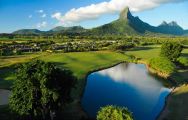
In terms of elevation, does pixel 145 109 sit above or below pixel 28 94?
below

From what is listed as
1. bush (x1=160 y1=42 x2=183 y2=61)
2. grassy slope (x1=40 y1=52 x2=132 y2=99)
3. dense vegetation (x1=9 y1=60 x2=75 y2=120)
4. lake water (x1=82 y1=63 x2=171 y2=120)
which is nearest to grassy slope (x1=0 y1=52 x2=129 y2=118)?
grassy slope (x1=40 y1=52 x2=132 y2=99)

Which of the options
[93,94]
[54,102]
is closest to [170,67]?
[93,94]

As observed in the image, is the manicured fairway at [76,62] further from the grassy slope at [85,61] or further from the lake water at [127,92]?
the lake water at [127,92]

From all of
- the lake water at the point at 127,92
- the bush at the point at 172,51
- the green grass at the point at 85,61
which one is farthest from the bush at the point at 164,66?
the green grass at the point at 85,61

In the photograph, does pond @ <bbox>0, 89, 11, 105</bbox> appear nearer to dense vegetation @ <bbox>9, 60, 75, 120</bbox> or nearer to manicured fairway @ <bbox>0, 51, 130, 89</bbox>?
→ manicured fairway @ <bbox>0, 51, 130, 89</bbox>

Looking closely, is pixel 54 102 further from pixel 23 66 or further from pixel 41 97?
pixel 23 66

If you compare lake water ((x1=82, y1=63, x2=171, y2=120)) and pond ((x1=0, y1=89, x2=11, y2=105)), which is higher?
pond ((x1=0, y1=89, x2=11, y2=105))

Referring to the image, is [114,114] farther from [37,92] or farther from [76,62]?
[76,62]
